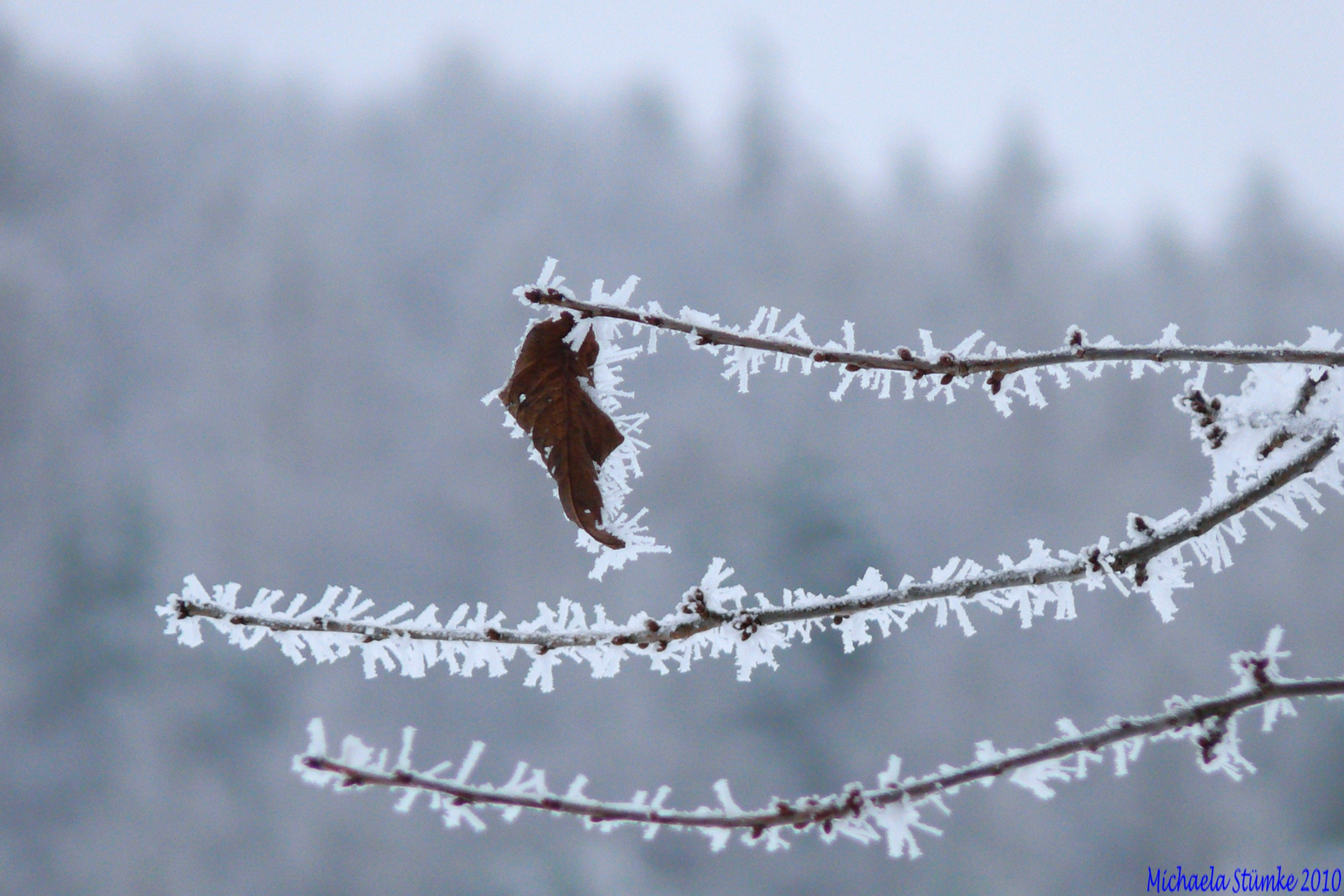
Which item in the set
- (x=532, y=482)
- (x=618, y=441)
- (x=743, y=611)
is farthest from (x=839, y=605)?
(x=532, y=482)

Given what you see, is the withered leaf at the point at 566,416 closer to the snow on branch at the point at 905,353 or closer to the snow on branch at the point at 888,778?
the snow on branch at the point at 905,353

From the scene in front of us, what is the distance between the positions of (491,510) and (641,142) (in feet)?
24.3

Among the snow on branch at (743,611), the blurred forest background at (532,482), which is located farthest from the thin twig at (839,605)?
the blurred forest background at (532,482)

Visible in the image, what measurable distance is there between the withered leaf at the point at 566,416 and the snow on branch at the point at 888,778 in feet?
0.52

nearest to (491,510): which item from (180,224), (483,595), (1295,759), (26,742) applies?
(483,595)

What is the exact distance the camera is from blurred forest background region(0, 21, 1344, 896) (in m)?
8.72

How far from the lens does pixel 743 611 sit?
0.45m

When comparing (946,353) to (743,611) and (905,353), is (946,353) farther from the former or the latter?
(743,611)

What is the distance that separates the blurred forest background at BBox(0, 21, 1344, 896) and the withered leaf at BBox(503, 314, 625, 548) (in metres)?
8.20

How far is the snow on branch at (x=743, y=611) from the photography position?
1.44 feet

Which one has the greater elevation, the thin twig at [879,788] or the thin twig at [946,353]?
the thin twig at [946,353]

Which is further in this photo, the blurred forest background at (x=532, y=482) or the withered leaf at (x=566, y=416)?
the blurred forest background at (x=532, y=482)

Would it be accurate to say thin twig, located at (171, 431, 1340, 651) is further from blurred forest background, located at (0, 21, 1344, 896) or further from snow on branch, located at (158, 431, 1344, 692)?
blurred forest background, located at (0, 21, 1344, 896)

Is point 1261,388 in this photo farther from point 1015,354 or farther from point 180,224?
point 180,224
